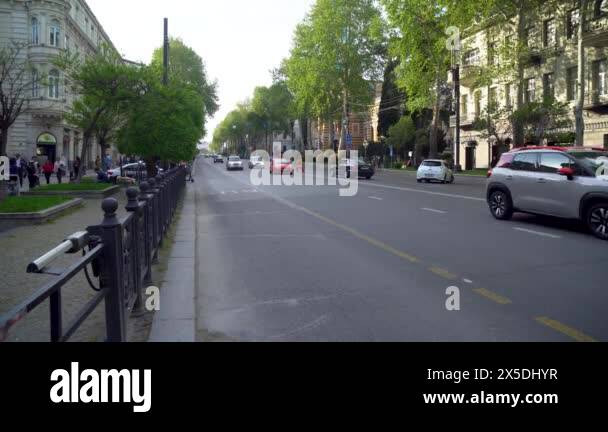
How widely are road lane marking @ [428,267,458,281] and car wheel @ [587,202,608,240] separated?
4.67 meters

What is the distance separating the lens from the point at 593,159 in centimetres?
1310

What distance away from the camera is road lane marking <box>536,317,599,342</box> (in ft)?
18.1

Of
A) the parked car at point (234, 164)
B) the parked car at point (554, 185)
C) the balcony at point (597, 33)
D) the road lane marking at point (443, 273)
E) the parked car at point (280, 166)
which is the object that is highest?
the balcony at point (597, 33)

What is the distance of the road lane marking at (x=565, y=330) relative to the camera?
5.51m

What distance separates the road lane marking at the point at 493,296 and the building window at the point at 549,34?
38.5 metres

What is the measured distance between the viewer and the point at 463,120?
56188 mm

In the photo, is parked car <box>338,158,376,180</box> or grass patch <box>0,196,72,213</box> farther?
parked car <box>338,158,376,180</box>

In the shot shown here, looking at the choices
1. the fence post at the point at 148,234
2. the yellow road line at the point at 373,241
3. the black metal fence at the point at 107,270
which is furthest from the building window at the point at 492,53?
the black metal fence at the point at 107,270

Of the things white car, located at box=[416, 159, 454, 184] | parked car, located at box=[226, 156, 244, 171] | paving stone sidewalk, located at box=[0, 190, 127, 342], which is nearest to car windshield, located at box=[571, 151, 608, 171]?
paving stone sidewalk, located at box=[0, 190, 127, 342]

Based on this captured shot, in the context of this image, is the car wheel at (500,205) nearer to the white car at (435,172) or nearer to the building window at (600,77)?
the white car at (435,172)

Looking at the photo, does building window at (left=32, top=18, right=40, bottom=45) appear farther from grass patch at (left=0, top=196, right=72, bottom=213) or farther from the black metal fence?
the black metal fence

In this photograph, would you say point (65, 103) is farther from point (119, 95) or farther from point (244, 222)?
point (244, 222)

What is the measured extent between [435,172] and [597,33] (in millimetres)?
11397
